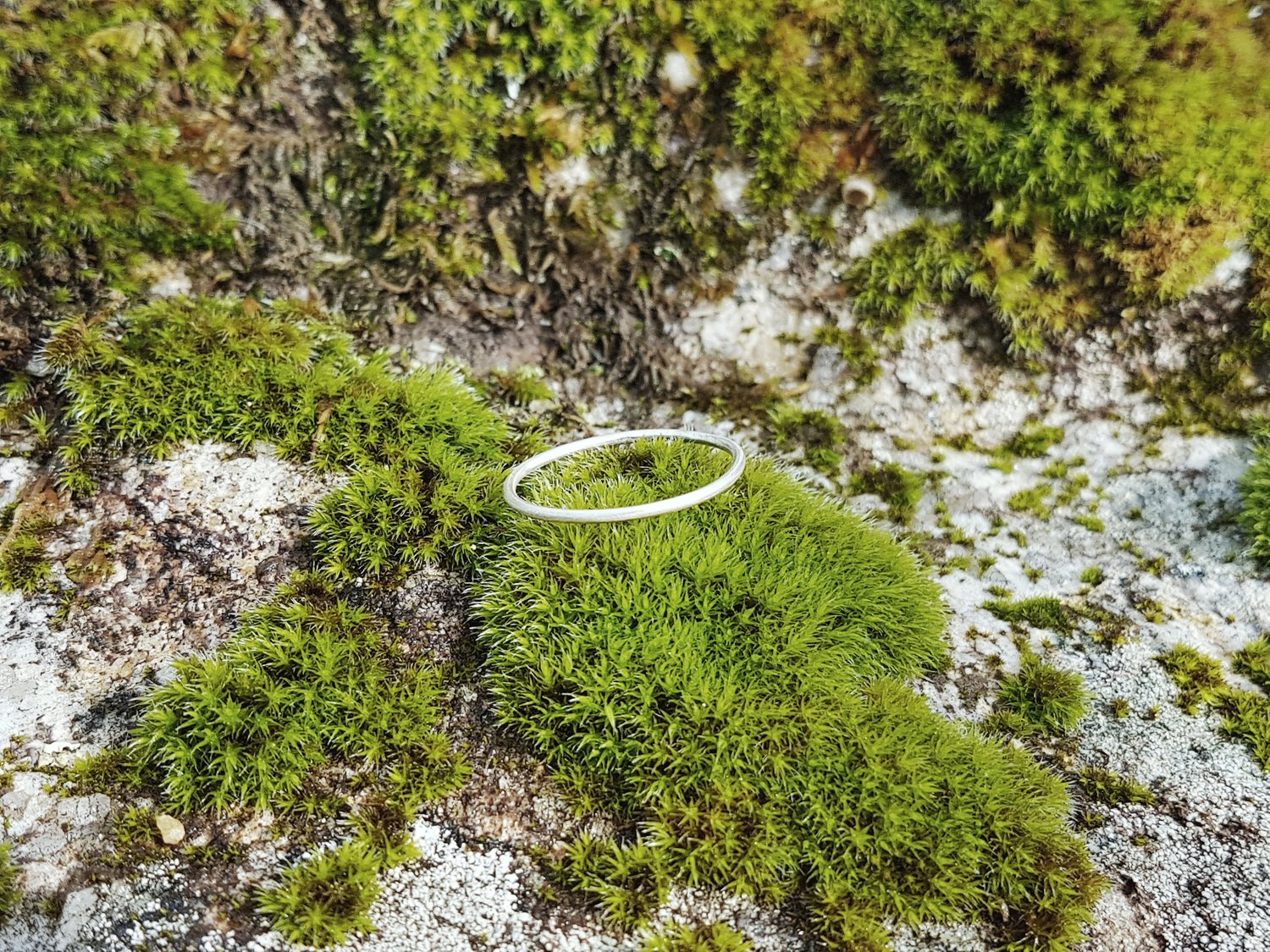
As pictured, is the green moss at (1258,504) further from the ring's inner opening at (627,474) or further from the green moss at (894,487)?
the ring's inner opening at (627,474)

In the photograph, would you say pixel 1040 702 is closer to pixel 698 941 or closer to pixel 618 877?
pixel 698 941

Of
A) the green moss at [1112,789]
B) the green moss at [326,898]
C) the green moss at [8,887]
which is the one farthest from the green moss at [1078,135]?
the green moss at [8,887]

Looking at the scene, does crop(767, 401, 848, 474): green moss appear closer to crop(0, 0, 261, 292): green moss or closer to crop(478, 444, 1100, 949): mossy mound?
crop(478, 444, 1100, 949): mossy mound

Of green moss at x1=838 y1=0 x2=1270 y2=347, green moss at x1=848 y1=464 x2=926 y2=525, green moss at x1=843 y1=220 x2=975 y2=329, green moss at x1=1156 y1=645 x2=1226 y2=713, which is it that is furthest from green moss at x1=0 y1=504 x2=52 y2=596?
green moss at x1=1156 y1=645 x2=1226 y2=713

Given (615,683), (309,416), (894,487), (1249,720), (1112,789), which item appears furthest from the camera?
(894,487)

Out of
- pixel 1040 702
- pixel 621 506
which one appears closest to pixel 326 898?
pixel 621 506

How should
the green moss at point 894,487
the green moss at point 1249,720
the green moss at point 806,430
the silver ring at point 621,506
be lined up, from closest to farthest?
the green moss at point 1249,720 → the silver ring at point 621,506 → the green moss at point 894,487 → the green moss at point 806,430
